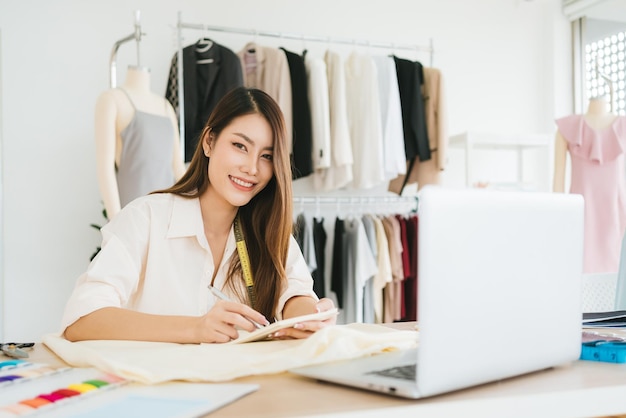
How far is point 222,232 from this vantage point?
172cm

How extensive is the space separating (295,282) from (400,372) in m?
0.82

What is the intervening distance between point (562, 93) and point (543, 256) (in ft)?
14.7

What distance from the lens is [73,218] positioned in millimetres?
3721

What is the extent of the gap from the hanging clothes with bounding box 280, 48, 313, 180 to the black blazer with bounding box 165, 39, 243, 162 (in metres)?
0.32

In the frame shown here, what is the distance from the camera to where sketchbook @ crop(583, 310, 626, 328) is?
1416mm

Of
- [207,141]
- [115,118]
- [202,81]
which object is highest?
[202,81]

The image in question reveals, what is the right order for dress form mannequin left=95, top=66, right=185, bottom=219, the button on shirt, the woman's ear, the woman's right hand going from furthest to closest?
dress form mannequin left=95, top=66, right=185, bottom=219 < the woman's ear < the button on shirt < the woman's right hand

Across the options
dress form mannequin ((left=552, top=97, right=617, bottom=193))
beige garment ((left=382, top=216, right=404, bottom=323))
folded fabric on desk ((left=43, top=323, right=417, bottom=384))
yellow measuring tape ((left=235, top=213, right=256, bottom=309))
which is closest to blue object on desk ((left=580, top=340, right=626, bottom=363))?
folded fabric on desk ((left=43, top=323, right=417, bottom=384))

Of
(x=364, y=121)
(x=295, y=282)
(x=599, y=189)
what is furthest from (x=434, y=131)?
(x=295, y=282)

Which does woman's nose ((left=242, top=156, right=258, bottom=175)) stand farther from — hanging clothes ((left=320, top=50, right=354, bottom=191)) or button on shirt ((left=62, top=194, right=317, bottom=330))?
hanging clothes ((left=320, top=50, right=354, bottom=191))

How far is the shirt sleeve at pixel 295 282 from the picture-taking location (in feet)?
5.14

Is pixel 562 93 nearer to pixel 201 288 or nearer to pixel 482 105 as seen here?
pixel 482 105

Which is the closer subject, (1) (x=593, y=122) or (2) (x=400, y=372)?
(2) (x=400, y=372)

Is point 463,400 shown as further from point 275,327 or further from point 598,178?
point 598,178
